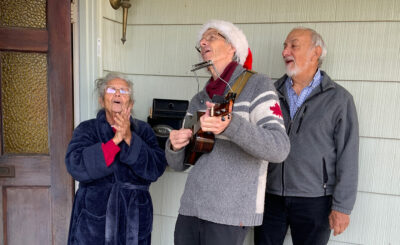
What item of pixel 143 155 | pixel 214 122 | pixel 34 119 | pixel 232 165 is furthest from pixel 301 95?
pixel 34 119

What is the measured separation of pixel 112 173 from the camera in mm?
1529

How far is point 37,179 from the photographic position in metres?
1.84

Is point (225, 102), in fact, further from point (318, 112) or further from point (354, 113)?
point (354, 113)

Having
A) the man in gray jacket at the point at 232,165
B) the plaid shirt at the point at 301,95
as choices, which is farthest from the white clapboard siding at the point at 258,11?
the man in gray jacket at the point at 232,165

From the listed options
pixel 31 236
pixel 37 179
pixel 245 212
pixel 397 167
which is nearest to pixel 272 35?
pixel 397 167

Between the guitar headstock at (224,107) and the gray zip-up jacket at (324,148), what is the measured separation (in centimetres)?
61

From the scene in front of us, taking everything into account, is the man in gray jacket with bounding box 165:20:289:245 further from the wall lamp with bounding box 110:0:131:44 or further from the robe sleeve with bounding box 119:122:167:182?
the wall lamp with bounding box 110:0:131:44

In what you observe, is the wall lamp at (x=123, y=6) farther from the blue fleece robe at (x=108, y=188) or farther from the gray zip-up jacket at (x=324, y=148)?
the gray zip-up jacket at (x=324, y=148)

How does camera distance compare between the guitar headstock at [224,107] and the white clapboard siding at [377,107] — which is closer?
the guitar headstock at [224,107]

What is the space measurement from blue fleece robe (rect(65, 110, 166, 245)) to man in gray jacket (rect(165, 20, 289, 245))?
12.4 inches

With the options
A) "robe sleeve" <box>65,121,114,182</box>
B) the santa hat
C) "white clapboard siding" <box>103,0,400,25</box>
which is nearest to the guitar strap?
the santa hat

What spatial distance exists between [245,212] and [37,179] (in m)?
1.35

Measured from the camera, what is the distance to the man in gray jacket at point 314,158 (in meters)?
1.45

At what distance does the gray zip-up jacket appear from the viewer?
145 cm
